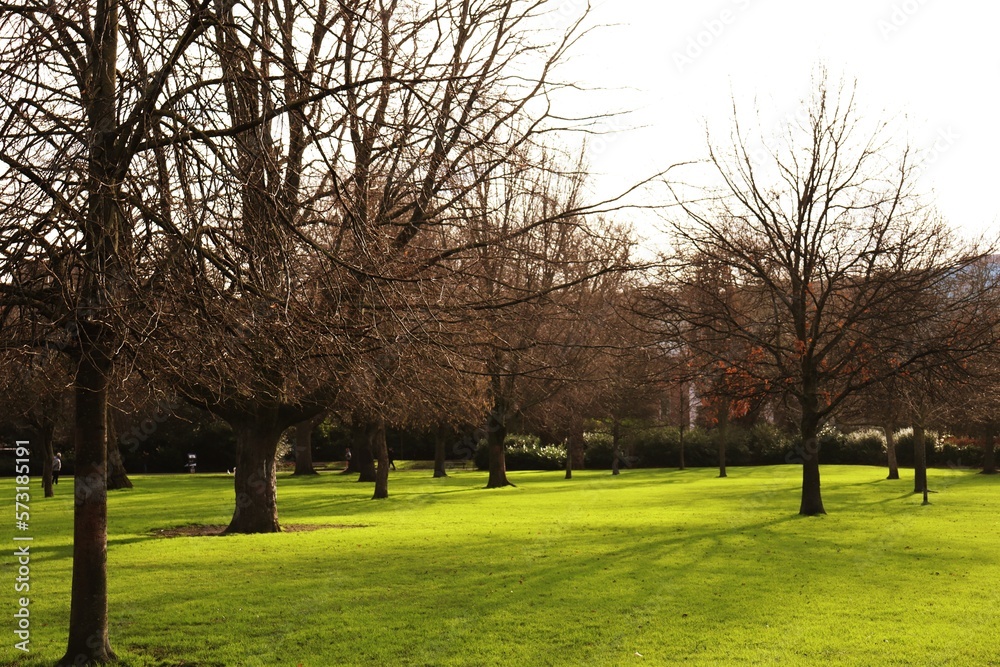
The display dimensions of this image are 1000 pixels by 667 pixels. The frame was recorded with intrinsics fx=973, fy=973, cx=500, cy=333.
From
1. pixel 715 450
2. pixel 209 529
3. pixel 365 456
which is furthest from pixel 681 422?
pixel 209 529

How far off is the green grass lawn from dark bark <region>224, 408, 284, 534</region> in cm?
110

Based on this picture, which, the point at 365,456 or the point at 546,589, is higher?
the point at 365,456

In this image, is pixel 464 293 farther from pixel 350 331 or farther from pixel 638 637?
pixel 638 637

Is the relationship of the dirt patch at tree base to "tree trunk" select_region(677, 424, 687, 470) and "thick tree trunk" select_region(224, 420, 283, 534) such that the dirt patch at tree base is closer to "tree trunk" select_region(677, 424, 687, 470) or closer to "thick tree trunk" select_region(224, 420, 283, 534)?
"thick tree trunk" select_region(224, 420, 283, 534)

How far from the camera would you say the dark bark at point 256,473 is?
19.9 metres

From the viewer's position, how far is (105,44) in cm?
678

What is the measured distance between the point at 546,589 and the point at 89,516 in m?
6.41

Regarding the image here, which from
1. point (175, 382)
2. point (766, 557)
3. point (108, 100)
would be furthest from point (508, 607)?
point (108, 100)

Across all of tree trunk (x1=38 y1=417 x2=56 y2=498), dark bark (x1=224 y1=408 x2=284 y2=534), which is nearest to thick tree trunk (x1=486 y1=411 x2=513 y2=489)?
tree trunk (x1=38 y1=417 x2=56 y2=498)

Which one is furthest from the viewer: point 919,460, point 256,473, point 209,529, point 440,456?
point 440,456

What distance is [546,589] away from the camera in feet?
41.3

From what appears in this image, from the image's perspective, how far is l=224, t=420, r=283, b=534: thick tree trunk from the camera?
784 inches

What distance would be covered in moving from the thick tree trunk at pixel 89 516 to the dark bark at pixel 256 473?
38.4 feet

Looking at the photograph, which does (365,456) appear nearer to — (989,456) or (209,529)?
(209,529)
